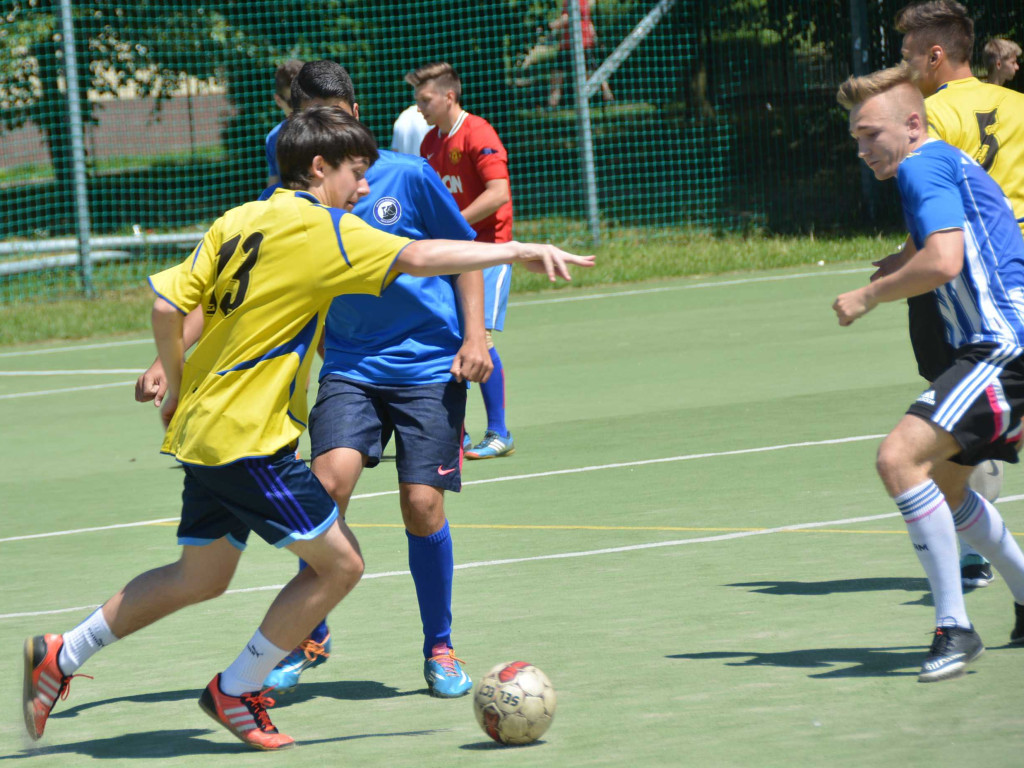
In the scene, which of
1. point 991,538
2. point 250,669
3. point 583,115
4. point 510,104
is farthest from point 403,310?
point 510,104

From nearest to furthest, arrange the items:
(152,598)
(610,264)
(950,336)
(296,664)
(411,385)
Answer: (152,598)
(950,336)
(296,664)
(411,385)
(610,264)

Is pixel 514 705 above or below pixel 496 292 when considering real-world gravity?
below

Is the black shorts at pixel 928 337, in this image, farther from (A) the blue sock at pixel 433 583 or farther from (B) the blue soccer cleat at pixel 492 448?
(B) the blue soccer cleat at pixel 492 448

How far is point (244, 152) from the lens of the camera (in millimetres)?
23359

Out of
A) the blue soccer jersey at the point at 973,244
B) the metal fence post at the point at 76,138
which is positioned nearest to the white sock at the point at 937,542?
the blue soccer jersey at the point at 973,244

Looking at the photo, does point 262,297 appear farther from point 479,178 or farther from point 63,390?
point 63,390

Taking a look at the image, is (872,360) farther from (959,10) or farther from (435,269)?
(435,269)

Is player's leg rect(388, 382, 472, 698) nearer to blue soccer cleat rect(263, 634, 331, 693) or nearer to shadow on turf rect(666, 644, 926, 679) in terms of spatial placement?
blue soccer cleat rect(263, 634, 331, 693)

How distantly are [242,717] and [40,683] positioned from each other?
0.64m

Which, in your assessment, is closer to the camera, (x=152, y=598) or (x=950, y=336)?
(x=152, y=598)

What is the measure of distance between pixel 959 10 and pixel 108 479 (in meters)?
5.61

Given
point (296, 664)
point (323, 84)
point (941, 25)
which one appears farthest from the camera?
point (941, 25)

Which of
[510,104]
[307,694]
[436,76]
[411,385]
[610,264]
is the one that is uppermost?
[510,104]

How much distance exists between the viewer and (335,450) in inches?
197
